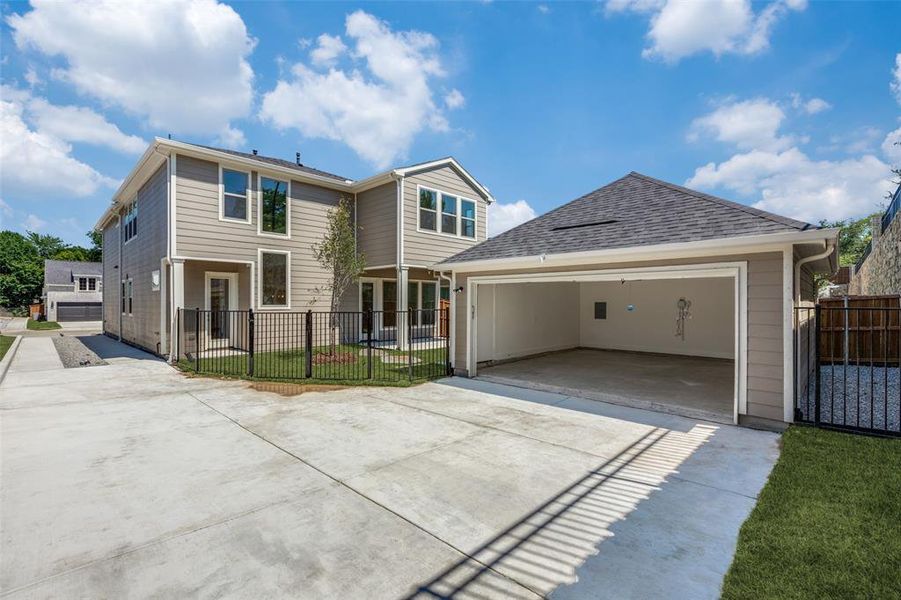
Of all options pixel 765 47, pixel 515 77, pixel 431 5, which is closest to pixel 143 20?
pixel 431 5

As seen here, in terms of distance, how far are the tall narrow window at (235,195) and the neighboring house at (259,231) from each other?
28 millimetres

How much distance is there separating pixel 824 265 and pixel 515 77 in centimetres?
905

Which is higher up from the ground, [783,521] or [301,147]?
[301,147]

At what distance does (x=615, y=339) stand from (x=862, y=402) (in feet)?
22.5

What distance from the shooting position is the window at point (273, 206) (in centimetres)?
1226

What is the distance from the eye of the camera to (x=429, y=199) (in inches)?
558

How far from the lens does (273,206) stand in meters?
12.5

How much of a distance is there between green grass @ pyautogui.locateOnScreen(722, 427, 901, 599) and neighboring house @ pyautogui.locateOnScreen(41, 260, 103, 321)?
3795cm

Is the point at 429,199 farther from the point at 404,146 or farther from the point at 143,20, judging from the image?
the point at 143,20

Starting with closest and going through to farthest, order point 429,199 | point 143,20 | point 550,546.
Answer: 1. point 550,546
2. point 143,20
3. point 429,199

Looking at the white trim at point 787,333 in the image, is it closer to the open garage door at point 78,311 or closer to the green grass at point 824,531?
the green grass at point 824,531

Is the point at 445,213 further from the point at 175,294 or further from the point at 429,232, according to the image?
the point at 175,294

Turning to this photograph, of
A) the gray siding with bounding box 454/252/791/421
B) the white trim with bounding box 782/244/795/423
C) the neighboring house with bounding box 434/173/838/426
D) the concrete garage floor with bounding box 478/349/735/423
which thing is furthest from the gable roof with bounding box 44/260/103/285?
the white trim with bounding box 782/244/795/423

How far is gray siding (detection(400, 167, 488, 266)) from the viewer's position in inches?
528
